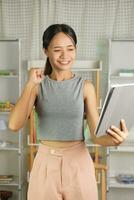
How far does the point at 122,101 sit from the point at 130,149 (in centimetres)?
220

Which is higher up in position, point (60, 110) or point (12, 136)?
point (60, 110)

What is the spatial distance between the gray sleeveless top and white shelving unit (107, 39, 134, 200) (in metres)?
1.85

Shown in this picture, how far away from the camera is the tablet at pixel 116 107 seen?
0.97 metres

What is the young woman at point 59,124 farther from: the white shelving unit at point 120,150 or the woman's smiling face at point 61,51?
the white shelving unit at point 120,150

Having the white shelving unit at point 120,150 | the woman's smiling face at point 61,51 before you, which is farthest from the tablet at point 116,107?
the white shelving unit at point 120,150

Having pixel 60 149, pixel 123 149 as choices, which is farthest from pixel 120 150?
pixel 60 149

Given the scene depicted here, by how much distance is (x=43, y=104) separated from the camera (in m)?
1.20

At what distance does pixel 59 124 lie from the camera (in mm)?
1191

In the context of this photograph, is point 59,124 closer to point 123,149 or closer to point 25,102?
point 25,102

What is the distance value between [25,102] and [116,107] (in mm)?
325

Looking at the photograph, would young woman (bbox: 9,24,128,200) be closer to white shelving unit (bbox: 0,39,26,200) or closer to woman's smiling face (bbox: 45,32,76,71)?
woman's smiling face (bbox: 45,32,76,71)

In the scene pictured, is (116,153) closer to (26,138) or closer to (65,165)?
(26,138)

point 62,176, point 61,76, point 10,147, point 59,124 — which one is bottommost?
point 10,147

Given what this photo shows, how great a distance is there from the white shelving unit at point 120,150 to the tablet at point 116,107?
76.8 inches
